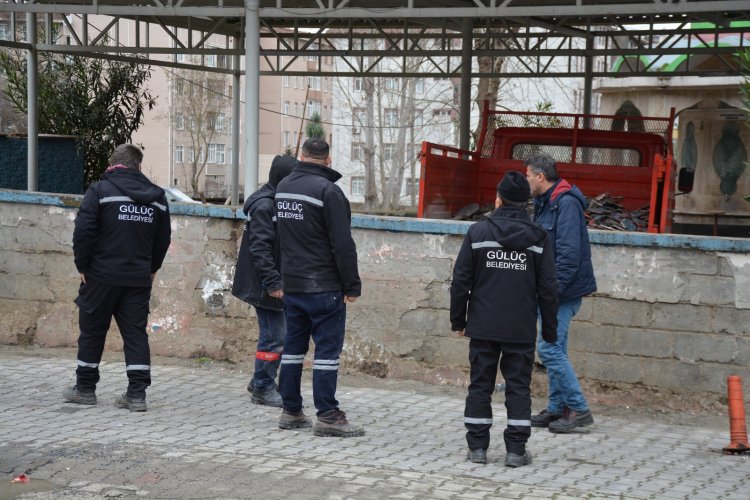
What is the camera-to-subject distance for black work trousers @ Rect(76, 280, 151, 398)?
7.25 metres

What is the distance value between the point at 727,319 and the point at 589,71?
14837 mm

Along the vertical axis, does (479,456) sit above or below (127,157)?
below

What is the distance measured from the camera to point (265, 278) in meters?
7.01

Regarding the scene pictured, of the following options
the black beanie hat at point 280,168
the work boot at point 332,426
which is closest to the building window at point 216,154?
the black beanie hat at point 280,168

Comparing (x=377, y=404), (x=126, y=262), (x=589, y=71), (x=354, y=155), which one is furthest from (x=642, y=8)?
(x=354, y=155)

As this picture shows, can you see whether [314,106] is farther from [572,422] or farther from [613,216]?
[572,422]

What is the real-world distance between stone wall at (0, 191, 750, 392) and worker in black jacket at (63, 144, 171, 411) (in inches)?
60.0

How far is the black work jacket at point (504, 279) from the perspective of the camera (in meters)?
6.06

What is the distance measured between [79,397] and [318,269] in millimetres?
2139

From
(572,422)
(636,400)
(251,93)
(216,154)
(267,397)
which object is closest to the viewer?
(572,422)

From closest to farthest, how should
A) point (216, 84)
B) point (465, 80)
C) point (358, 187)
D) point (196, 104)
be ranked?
point (465, 80) < point (196, 104) < point (216, 84) < point (358, 187)

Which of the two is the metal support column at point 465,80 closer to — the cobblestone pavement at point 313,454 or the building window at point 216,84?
the cobblestone pavement at point 313,454

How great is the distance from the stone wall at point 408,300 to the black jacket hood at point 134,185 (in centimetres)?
155

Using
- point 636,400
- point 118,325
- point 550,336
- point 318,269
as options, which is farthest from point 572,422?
point 118,325
